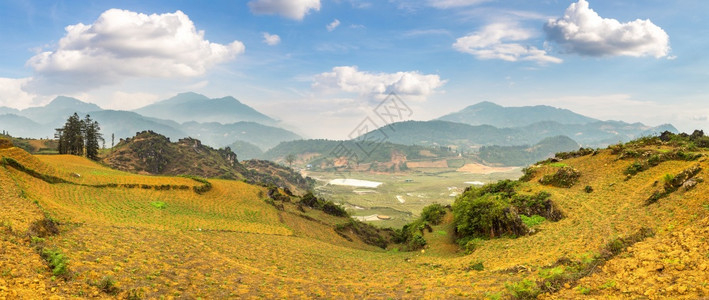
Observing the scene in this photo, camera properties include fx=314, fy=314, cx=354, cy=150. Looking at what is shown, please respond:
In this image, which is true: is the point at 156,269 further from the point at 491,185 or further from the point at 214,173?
the point at 214,173

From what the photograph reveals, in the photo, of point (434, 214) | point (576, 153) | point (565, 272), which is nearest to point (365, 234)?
point (434, 214)

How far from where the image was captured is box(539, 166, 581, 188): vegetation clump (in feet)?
126

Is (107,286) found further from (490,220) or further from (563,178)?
(563,178)

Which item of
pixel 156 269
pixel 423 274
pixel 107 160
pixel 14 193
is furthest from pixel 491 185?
pixel 107 160

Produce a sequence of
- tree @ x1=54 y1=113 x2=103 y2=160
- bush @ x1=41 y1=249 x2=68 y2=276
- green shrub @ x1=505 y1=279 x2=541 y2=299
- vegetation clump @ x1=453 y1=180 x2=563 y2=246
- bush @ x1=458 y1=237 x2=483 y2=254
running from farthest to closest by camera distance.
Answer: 1. tree @ x1=54 y1=113 x2=103 y2=160
2. bush @ x1=458 y1=237 x2=483 y2=254
3. vegetation clump @ x1=453 y1=180 x2=563 y2=246
4. bush @ x1=41 y1=249 x2=68 y2=276
5. green shrub @ x1=505 y1=279 x2=541 y2=299

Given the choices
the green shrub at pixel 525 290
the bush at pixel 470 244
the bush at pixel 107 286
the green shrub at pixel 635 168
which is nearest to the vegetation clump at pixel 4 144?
the bush at pixel 107 286

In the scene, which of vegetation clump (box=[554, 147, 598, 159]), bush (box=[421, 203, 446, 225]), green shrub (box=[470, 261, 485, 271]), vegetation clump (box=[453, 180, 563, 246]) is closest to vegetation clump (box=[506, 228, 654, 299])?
green shrub (box=[470, 261, 485, 271])

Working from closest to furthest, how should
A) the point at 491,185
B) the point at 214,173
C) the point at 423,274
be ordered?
the point at 423,274 → the point at 491,185 → the point at 214,173

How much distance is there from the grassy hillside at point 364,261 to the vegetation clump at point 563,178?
0.53ft

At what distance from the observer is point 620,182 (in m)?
32.4

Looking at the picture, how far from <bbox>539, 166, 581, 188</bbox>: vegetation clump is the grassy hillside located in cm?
16

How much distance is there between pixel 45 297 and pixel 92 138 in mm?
113620

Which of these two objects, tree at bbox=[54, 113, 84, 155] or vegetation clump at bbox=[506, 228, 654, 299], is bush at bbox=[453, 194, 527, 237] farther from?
tree at bbox=[54, 113, 84, 155]

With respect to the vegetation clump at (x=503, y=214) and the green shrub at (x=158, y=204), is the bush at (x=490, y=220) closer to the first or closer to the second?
the vegetation clump at (x=503, y=214)
